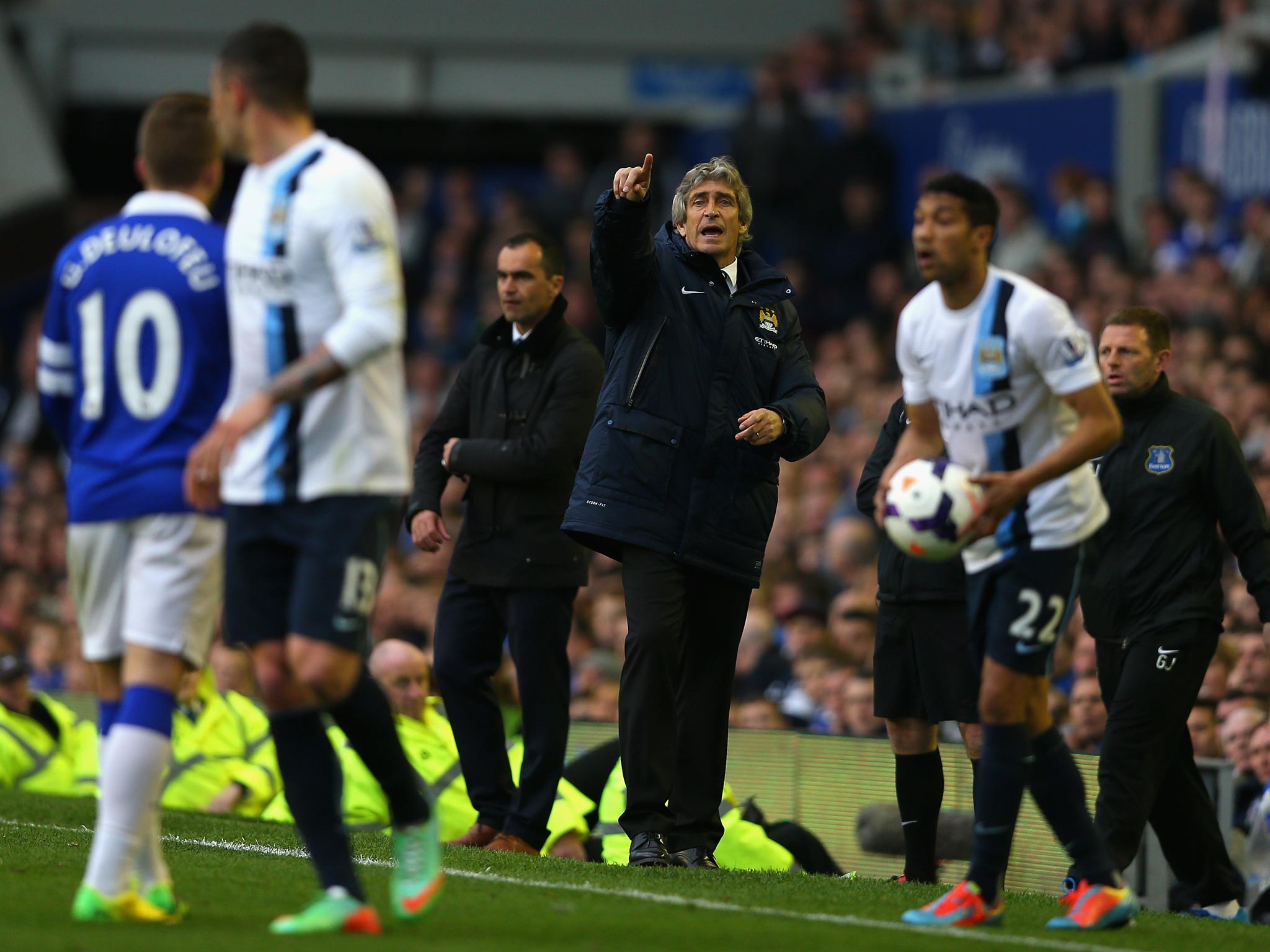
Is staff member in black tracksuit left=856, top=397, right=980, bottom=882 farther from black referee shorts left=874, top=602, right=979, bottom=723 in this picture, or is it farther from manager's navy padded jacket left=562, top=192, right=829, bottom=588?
manager's navy padded jacket left=562, top=192, right=829, bottom=588

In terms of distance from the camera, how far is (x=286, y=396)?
16.5 ft

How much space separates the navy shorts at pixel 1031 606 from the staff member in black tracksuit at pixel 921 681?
179cm

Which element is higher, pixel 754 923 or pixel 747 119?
pixel 747 119

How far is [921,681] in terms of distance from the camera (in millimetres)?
7562

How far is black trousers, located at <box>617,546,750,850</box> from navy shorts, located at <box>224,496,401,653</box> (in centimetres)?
201

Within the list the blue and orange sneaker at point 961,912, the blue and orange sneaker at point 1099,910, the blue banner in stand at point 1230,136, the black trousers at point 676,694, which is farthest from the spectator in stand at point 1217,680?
the blue banner in stand at point 1230,136

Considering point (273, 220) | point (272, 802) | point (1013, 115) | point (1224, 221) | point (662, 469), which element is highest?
point (1013, 115)

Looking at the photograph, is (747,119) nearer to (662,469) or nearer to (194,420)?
(662,469)

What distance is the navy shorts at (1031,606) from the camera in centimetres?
559

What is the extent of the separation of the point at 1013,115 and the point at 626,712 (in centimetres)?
1276

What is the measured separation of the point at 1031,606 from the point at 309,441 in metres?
2.00

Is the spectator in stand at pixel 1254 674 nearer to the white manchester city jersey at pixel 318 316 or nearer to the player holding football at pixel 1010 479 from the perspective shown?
the player holding football at pixel 1010 479

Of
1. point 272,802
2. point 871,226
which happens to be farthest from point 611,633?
point 871,226

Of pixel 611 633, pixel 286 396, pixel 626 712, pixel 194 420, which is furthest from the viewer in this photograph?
pixel 611 633
